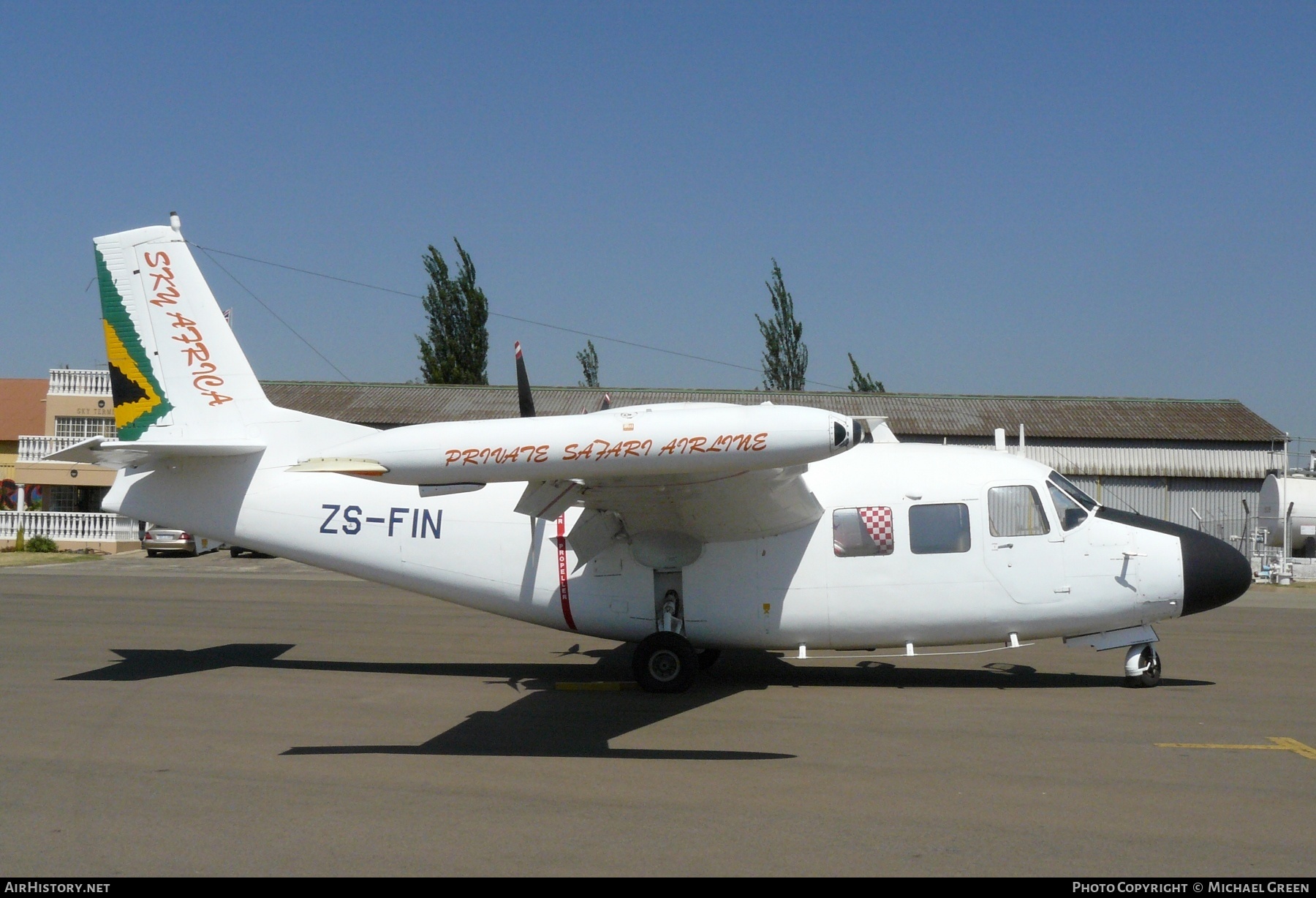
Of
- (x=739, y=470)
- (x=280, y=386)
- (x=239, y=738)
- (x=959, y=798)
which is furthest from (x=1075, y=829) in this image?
(x=280, y=386)

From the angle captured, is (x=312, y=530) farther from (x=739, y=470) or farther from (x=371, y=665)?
(x=739, y=470)

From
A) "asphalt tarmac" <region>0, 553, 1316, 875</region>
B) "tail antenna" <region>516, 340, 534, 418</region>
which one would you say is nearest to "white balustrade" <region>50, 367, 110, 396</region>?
"asphalt tarmac" <region>0, 553, 1316, 875</region>

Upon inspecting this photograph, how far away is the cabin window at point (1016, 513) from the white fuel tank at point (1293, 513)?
68.2 feet

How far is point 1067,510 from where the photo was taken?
11.0 metres

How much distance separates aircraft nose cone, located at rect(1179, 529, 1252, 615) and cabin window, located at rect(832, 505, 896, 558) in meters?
3.07

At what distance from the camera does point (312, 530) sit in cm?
1157

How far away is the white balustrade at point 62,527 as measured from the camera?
34656 mm

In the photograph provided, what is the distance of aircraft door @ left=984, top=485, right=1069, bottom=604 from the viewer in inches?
423

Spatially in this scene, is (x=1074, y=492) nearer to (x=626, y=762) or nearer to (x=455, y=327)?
(x=626, y=762)

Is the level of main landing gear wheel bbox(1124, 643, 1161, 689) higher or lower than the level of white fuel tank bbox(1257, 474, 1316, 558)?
lower

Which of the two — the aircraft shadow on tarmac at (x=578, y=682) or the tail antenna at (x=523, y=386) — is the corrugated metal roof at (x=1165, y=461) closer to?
the aircraft shadow on tarmac at (x=578, y=682)

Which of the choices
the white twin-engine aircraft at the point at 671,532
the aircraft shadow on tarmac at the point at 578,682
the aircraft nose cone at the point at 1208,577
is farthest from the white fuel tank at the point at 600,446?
the aircraft nose cone at the point at 1208,577

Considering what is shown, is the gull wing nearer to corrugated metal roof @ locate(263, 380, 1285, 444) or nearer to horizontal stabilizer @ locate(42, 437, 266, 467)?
horizontal stabilizer @ locate(42, 437, 266, 467)

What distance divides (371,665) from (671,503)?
4.88 metres
